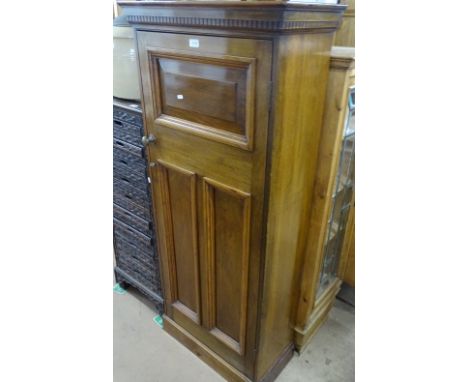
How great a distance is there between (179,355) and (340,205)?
1.01 metres

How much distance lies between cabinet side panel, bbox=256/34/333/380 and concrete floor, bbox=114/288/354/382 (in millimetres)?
225

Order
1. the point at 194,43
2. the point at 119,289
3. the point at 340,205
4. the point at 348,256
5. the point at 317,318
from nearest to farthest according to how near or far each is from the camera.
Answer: the point at 194,43 < the point at 340,205 < the point at 317,318 < the point at 348,256 < the point at 119,289

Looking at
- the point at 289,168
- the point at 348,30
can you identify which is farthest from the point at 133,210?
the point at 348,30

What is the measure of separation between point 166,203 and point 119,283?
85 centimetres

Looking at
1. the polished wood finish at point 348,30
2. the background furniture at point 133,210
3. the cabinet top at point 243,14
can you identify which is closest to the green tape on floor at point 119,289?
the background furniture at point 133,210

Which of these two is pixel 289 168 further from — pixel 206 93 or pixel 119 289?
pixel 119 289

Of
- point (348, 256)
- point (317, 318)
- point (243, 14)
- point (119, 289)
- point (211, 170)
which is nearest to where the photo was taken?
point (243, 14)

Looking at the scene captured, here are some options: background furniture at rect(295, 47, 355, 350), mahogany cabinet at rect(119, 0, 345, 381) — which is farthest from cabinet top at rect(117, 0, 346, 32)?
background furniture at rect(295, 47, 355, 350)

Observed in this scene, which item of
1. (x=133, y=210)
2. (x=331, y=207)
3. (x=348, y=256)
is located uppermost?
(x=331, y=207)

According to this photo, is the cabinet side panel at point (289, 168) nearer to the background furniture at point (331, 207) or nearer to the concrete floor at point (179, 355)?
the background furniture at point (331, 207)

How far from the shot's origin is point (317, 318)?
5.39ft

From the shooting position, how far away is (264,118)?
92 cm
